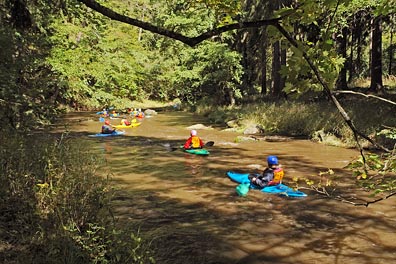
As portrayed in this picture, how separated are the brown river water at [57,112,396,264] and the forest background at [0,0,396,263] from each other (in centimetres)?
187

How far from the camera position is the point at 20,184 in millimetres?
5555

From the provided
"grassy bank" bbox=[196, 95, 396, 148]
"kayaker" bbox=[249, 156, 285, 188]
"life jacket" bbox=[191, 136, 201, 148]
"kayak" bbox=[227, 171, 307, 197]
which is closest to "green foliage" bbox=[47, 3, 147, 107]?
"life jacket" bbox=[191, 136, 201, 148]

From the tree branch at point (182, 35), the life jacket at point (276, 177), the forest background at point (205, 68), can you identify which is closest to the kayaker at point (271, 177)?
the life jacket at point (276, 177)

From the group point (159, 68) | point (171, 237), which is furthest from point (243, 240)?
point (159, 68)

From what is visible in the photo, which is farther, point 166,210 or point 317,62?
point 166,210

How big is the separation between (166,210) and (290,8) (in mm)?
6488

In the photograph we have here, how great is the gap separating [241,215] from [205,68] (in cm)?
2175

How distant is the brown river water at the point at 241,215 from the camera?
20.4 feet

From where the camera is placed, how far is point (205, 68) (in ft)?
94.8

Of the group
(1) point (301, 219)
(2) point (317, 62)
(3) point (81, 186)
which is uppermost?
(2) point (317, 62)

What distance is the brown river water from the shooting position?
6.21 m

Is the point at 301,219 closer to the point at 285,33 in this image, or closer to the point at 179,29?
the point at 285,33

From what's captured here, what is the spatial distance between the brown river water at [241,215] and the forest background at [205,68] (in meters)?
1.87

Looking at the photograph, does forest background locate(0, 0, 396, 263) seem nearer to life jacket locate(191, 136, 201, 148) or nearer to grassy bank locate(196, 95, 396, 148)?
grassy bank locate(196, 95, 396, 148)
